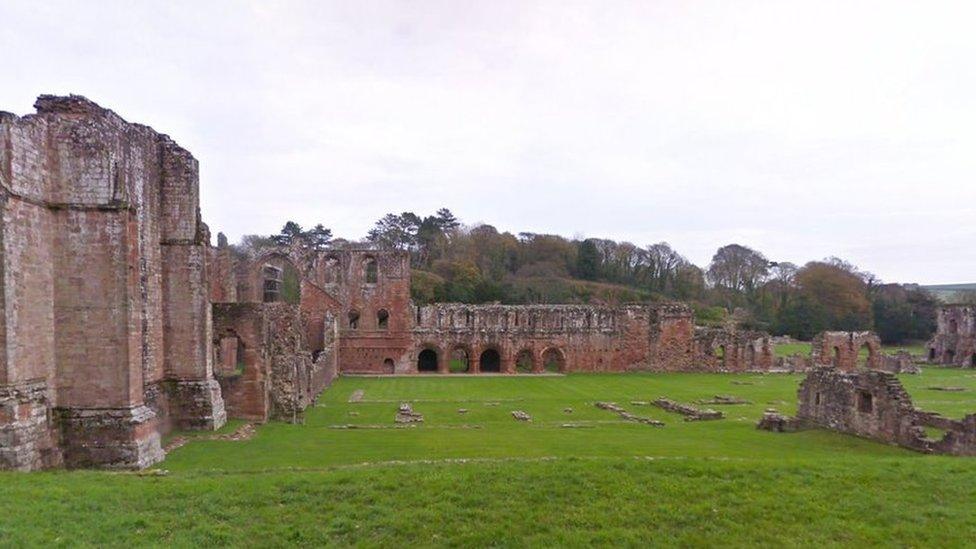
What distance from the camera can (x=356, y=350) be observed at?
41.8 m

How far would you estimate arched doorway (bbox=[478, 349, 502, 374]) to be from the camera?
44.9m

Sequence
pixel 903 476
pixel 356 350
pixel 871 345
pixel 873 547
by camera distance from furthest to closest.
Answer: pixel 871 345, pixel 356 350, pixel 903 476, pixel 873 547

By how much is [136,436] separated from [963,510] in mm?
13758

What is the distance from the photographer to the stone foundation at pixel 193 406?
17.6 meters

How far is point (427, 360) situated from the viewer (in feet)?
147

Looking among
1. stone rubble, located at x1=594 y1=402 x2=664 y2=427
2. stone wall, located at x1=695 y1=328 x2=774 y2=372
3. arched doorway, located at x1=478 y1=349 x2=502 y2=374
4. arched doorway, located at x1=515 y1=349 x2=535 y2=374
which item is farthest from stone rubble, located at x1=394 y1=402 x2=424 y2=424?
stone wall, located at x1=695 y1=328 x2=774 y2=372

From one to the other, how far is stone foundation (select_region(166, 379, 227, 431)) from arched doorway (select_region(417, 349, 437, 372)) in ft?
87.6

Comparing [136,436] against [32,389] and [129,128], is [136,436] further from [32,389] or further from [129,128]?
[129,128]

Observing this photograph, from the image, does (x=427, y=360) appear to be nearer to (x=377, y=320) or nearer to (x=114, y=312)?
(x=377, y=320)

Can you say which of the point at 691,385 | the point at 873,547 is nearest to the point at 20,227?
the point at 873,547

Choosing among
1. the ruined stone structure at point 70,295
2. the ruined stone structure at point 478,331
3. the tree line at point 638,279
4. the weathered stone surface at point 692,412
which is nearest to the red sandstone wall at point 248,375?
the ruined stone structure at point 70,295

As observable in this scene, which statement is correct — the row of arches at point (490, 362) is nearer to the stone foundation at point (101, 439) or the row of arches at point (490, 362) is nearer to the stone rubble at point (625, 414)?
the stone rubble at point (625, 414)

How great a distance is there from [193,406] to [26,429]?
20.0 ft

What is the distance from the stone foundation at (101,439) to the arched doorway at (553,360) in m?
32.3
